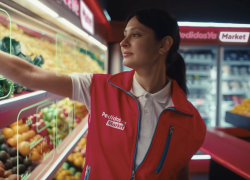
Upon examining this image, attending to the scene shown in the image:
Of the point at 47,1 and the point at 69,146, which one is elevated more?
the point at 47,1

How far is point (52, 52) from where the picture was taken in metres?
1.69

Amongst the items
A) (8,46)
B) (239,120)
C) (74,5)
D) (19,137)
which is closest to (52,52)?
(74,5)

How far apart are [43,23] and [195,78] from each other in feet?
13.3

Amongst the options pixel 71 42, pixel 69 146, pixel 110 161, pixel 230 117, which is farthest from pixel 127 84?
pixel 230 117

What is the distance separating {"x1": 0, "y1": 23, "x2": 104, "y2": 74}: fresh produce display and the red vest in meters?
0.54

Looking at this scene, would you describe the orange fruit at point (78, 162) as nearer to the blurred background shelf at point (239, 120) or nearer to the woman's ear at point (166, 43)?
the woman's ear at point (166, 43)

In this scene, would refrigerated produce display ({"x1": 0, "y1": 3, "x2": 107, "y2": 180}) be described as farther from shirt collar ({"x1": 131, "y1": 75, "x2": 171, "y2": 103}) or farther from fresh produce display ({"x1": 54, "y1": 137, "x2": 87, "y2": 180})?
shirt collar ({"x1": 131, "y1": 75, "x2": 171, "y2": 103})

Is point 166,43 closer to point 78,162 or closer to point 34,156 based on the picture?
point 34,156

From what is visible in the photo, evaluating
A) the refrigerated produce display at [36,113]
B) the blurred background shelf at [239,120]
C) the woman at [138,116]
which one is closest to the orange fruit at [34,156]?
the refrigerated produce display at [36,113]

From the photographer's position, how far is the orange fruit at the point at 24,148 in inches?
45.2

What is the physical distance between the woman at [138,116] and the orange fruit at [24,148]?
380 millimetres

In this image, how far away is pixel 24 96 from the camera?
1.06 m

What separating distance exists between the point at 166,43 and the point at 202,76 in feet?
13.2

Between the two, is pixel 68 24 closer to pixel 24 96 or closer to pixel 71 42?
pixel 71 42
